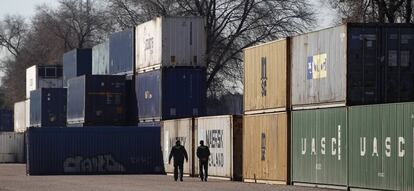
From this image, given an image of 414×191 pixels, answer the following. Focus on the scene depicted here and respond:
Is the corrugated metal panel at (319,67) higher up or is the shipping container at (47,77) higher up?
the shipping container at (47,77)

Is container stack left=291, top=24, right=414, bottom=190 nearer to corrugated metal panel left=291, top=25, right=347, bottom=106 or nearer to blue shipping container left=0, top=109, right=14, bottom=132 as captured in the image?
corrugated metal panel left=291, top=25, right=347, bottom=106

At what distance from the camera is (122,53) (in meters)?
53.6

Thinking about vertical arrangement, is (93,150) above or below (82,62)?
below

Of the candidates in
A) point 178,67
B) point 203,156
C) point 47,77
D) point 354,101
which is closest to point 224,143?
point 203,156

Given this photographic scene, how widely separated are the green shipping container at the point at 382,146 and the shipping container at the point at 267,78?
197 inches

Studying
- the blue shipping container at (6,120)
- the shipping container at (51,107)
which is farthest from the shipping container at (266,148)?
the blue shipping container at (6,120)

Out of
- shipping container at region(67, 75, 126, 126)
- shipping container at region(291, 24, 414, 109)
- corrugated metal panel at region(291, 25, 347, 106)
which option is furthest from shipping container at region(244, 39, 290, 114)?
shipping container at region(67, 75, 126, 126)

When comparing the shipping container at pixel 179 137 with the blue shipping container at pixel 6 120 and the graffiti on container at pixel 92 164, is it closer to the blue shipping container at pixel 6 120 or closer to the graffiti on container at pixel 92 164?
the graffiti on container at pixel 92 164

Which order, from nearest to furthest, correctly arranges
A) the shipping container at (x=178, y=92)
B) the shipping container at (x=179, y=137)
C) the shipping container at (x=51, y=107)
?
the shipping container at (x=179, y=137) → the shipping container at (x=178, y=92) → the shipping container at (x=51, y=107)

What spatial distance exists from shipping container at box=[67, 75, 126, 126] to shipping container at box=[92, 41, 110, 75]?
361 cm

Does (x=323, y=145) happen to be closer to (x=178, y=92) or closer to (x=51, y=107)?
(x=178, y=92)

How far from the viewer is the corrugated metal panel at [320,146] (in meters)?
30.7

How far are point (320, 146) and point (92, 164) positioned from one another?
66.0ft

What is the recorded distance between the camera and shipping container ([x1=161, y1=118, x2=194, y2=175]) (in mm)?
44500
